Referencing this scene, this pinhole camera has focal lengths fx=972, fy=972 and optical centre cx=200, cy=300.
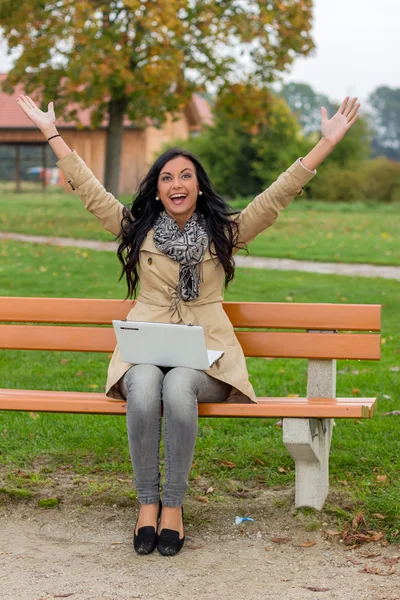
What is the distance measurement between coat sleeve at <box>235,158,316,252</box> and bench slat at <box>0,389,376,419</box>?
2.42 ft

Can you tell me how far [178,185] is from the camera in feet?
13.5

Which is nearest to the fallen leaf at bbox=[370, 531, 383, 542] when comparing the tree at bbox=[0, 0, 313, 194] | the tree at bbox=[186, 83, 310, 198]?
the tree at bbox=[0, 0, 313, 194]

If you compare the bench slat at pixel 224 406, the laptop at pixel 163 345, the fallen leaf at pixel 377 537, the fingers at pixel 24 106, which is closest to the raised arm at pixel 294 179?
the laptop at pixel 163 345

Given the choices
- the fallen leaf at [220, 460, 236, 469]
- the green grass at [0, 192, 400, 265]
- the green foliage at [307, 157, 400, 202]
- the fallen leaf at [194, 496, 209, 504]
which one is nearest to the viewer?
the fallen leaf at [194, 496, 209, 504]

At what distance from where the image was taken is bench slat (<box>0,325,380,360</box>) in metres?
4.17

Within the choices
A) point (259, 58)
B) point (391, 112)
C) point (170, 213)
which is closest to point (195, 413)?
point (170, 213)

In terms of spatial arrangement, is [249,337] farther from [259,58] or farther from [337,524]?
[259,58]

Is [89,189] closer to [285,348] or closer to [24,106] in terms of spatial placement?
[24,106]

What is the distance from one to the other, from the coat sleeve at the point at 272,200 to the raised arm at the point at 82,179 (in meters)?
0.55

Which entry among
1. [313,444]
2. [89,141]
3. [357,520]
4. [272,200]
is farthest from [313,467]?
[89,141]

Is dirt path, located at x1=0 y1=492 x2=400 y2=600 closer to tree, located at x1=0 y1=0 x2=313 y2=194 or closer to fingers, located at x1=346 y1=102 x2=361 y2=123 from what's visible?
fingers, located at x1=346 y1=102 x2=361 y2=123

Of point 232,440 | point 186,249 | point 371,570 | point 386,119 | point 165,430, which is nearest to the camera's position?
point 371,570

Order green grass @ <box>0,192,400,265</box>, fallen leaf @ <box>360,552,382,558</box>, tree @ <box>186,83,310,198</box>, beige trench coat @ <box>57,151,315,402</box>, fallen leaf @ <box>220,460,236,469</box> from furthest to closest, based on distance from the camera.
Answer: tree @ <box>186,83,310,198</box> < green grass @ <box>0,192,400,265</box> < fallen leaf @ <box>220,460,236,469</box> < beige trench coat @ <box>57,151,315,402</box> < fallen leaf @ <box>360,552,382,558</box>

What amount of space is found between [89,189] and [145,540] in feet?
4.94
